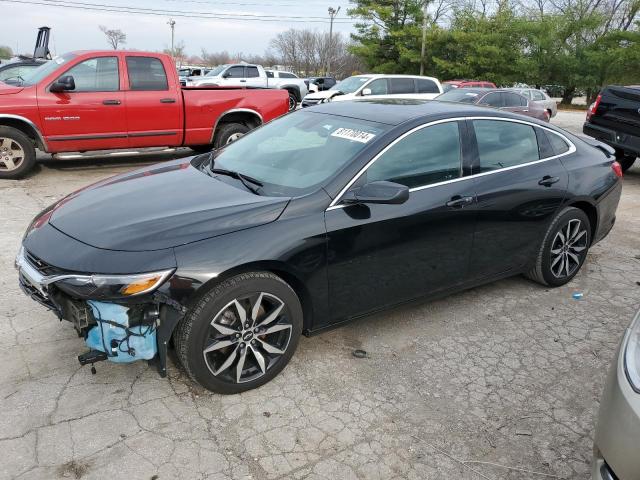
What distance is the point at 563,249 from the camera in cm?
442

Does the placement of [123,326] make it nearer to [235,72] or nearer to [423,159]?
[423,159]

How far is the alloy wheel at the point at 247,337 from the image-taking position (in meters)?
2.78

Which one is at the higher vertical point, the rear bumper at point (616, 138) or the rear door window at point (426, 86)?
the rear door window at point (426, 86)

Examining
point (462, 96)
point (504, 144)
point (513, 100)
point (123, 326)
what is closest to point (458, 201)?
point (504, 144)

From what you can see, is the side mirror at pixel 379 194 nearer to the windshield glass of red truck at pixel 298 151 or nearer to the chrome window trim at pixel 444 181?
the chrome window trim at pixel 444 181

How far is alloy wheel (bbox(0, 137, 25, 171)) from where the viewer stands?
24.2ft

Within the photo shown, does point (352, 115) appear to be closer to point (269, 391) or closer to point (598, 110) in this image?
point (269, 391)

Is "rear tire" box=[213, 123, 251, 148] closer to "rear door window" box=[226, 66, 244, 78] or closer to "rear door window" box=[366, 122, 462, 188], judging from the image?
"rear door window" box=[366, 122, 462, 188]

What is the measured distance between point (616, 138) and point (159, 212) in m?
8.83

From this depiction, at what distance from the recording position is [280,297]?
2.90m

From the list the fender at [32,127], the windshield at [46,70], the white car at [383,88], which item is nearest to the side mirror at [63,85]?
the windshield at [46,70]

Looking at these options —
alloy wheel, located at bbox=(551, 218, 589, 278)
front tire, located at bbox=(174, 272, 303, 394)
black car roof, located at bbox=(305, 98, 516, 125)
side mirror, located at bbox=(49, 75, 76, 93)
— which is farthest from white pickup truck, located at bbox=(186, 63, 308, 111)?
front tire, located at bbox=(174, 272, 303, 394)

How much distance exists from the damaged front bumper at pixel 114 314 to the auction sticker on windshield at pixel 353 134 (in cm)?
151

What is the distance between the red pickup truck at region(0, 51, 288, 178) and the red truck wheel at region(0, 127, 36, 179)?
0.5 inches
